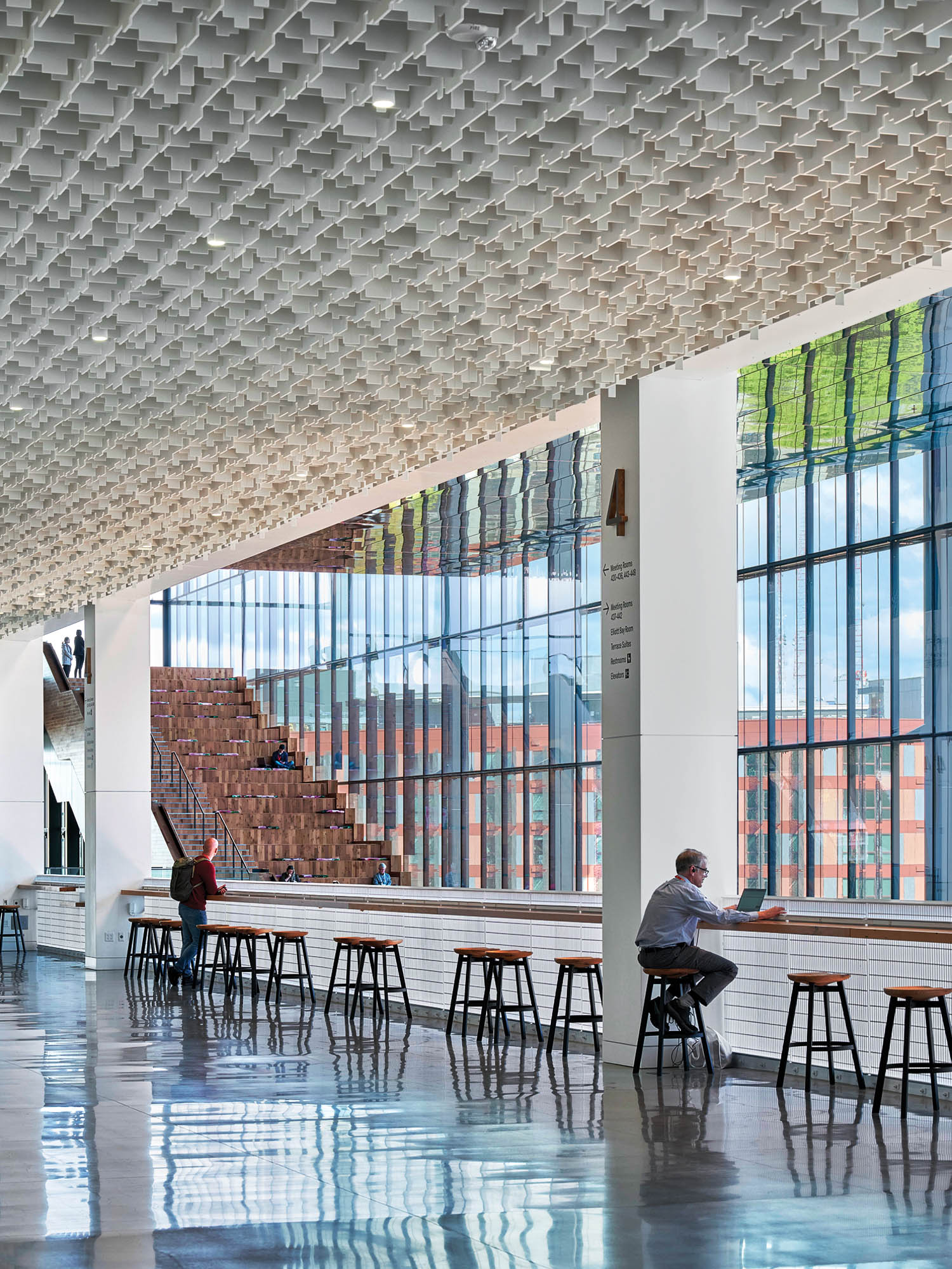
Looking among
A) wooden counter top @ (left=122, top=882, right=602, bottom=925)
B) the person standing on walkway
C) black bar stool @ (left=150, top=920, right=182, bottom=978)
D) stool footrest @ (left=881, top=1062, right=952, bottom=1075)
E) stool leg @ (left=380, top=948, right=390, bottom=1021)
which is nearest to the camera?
stool footrest @ (left=881, top=1062, right=952, bottom=1075)

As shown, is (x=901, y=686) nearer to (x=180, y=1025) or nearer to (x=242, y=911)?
(x=242, y=911)

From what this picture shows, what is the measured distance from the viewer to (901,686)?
19.2 meters

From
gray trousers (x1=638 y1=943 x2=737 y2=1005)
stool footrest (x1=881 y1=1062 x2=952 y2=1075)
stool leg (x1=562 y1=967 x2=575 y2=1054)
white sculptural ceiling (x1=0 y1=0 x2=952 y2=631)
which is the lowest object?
stool leg (x1=562 y1=967 x2=575 y2=1054)

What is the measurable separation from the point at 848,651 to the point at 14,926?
35.8 feet

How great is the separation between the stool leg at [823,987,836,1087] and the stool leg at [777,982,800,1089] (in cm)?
14

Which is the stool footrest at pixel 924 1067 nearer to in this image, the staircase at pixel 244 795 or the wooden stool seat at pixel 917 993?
the wooden stool seat at pixel 917 993

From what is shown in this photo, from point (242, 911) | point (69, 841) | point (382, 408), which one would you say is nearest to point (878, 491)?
point (242, 911)

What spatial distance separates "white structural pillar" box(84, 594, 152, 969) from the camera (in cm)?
1878

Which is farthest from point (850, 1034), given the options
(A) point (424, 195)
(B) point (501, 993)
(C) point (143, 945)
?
(C) point (143, 945)

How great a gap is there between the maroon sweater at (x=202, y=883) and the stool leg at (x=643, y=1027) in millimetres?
7292

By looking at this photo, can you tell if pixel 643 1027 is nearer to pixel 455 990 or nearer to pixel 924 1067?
pixel 924 1067

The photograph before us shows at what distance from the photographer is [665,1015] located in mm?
9062

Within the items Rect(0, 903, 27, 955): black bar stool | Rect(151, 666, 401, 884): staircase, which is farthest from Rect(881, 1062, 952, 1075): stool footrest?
Rect(151, 666, 401, 884): staircase

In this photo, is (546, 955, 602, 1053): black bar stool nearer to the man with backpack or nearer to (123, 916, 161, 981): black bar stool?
the man with backpack
